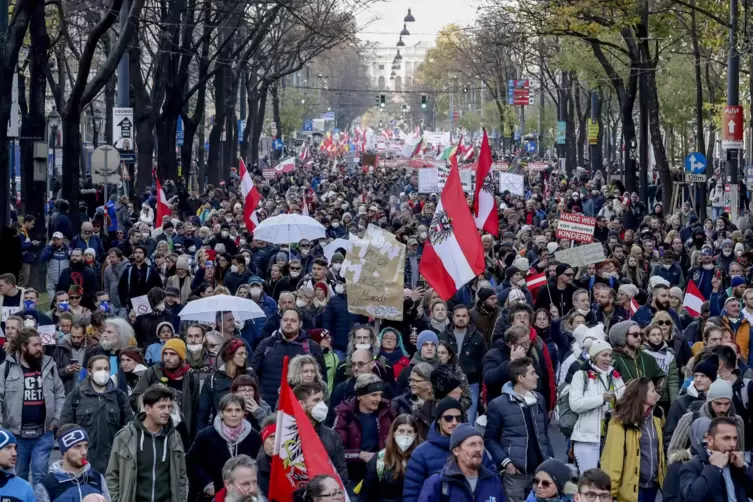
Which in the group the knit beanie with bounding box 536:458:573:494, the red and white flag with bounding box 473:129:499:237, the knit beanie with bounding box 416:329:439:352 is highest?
the red and white flag with bounding box 473:129:499:237

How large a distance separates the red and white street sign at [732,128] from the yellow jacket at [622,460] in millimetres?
21114

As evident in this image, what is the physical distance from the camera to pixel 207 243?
2291 cm

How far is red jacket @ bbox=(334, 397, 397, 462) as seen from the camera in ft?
31.9

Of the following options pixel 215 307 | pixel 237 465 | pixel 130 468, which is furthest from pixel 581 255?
pixel 237 465

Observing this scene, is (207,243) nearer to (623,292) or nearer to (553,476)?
(623,292)

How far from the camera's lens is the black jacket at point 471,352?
13250 millimetres

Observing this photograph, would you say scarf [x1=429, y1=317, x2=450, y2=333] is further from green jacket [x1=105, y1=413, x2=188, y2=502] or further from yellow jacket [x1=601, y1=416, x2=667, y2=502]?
green jacket [x1=105, y1=413, x2=188, y2=502]

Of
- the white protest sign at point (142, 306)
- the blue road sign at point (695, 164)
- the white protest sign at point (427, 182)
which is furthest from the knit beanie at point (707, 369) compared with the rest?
the white protest sign at point (427, 182)

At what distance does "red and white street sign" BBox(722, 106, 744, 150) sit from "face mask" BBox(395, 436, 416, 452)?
867 inches

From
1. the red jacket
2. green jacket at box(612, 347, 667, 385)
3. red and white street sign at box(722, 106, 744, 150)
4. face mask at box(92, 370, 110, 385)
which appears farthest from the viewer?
red and white street sign at box(722, 106, 744, 150)

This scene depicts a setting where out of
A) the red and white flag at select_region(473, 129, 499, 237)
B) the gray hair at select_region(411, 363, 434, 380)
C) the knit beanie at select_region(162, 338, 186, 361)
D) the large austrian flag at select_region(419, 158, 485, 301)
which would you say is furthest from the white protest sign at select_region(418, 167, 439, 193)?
the gray hair at select_region(411, 363, 434, 380)

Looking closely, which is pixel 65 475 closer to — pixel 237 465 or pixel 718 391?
pixel 237 465

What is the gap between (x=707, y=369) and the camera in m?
10.3

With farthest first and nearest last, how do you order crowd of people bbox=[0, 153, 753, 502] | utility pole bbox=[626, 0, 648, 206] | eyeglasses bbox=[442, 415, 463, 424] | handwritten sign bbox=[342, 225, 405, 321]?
1. utility pole bbox=[626, 0, 648, 206]
2. handwritten sign bbox=[342, 225, 405, 321]
3. eyeglasses bbox=[442, 415, 463, 424]
4. crowd of people bbox=[0, 153, 753, 502]
